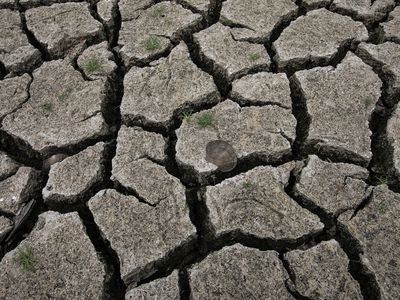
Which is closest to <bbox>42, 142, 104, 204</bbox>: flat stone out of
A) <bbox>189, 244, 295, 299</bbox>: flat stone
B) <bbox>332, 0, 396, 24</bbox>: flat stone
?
<bbox>189, 244, 295, 299</bbox>: flat stone

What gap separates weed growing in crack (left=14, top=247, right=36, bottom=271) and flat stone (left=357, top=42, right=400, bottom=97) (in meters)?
1.87

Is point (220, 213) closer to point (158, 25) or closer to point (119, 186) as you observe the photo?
point (119, 186)

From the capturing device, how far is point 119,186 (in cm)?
190

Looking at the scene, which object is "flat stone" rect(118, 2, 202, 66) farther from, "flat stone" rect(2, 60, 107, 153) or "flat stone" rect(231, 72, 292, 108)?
"flat stone" rect(231, 72, 292, 108)

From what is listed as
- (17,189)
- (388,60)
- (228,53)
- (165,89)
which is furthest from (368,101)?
(17,189)

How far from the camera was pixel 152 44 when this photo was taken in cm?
245

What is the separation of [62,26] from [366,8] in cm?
185

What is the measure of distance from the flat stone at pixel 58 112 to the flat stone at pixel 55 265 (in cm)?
44

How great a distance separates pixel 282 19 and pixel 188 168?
122cm

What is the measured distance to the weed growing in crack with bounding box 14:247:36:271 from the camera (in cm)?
169

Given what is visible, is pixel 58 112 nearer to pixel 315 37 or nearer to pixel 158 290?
pixel 158 290

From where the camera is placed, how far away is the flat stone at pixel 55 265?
1.63 m

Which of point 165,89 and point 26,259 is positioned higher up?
point 165,89

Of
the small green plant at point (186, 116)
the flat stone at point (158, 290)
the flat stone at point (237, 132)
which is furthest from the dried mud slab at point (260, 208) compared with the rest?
the small green plant at point (186, 116)
